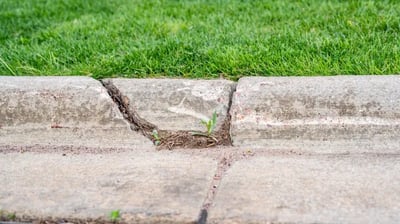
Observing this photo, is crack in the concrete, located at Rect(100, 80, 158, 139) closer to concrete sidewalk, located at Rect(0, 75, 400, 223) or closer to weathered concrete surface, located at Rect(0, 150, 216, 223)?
concrete sidewalk, located at Rect(0, 75, 400, 223)

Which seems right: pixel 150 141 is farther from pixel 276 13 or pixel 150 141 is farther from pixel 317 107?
pixel 276 13

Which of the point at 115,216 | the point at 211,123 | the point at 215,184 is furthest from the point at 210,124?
the point at 115,216

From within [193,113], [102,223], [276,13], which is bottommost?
[276,13]

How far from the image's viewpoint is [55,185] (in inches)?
75.1

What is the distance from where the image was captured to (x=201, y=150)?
2.20 metres

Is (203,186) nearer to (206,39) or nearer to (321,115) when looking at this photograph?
(321,115)

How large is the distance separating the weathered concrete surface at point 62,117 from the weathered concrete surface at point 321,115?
45cm

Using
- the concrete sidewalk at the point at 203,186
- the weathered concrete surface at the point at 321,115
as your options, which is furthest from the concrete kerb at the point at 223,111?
the concrete sidewalk at the point at 203,186

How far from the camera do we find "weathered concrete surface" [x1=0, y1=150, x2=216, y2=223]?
1.72m

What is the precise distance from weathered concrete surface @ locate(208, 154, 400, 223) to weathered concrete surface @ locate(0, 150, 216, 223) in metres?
0.11

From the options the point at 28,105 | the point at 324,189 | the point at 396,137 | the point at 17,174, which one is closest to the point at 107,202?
the point at 17,174

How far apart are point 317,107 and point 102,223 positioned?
995 mm

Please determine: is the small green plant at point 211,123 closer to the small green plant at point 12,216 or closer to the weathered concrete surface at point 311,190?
the weathered concrete surface at point 311,190

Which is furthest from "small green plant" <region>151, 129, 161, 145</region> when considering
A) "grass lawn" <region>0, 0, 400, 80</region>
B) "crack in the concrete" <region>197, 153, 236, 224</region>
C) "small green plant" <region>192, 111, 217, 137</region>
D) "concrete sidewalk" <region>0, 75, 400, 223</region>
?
"grass lawn" <region>0, 0, 400, 80</region>
